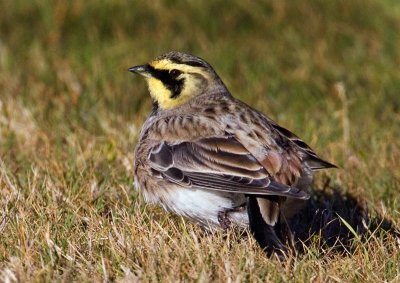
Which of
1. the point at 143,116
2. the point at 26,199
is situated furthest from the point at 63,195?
the point at 143,116

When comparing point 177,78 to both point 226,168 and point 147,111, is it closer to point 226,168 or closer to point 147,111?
point 226,168

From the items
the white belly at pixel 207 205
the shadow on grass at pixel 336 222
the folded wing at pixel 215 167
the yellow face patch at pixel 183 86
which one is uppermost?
the yellow face patch at pixel 183 86

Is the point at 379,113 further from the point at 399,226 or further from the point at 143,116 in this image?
the point at 399,226

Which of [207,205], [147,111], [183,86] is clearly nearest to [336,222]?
[207,205]

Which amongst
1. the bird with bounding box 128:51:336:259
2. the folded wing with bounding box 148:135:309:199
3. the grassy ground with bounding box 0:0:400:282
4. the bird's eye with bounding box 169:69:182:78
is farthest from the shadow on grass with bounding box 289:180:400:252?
the bird's eye with bounding box 169:69:182:78

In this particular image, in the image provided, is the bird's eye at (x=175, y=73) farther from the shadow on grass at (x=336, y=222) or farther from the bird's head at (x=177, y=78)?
the shadow on grass at (x=336, y=222)

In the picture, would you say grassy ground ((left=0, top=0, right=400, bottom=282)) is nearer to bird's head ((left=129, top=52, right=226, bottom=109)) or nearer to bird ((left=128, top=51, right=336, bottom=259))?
bird ((left=128, top=51, right=336, bottom=259))

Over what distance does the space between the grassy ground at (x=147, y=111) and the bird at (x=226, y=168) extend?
0.42ft

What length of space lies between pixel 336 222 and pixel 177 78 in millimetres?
1364

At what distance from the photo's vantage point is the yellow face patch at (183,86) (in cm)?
615

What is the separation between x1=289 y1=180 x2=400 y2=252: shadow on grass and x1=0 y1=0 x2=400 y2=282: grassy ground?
0.04ft

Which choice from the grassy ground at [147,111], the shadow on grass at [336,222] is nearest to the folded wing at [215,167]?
the grassy ground at [147,111]

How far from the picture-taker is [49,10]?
10344mm

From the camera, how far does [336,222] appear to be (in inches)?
237
